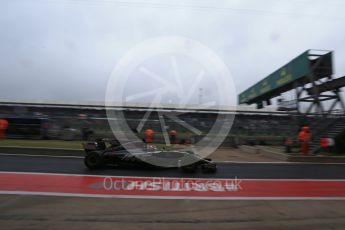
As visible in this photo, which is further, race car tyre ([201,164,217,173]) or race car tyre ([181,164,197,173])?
race car tyre ([201,164,217,173])

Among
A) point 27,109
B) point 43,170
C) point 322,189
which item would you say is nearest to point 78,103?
point 27,109

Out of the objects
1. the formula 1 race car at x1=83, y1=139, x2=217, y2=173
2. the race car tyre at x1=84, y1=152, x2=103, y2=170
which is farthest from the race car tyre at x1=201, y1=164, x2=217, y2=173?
the race car tyre at x1=84, y1=152, x2=103, y2=170

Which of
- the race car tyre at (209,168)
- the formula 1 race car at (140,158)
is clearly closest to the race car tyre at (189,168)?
the formula 1 race car at (140,158)

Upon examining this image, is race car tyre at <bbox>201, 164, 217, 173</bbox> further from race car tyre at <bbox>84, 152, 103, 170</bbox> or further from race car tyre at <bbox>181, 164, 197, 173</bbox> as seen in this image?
race car tyre at <bbox>84, 152, 103, 170</bbox>

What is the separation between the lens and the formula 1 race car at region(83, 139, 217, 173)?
13.0 meters

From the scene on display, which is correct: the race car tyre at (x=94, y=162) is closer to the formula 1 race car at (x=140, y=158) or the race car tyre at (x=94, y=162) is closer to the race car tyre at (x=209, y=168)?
the formula 1 race car at (x=140, y=158)

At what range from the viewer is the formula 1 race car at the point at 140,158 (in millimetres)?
12953

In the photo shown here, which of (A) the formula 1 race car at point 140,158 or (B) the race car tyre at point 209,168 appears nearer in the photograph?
(A) the formula 1 race car at point 140,158

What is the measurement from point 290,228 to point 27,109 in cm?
4156

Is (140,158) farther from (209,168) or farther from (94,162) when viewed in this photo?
(209,168)

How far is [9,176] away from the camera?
10500mm

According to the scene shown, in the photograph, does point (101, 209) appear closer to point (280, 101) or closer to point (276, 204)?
point (276, 204)

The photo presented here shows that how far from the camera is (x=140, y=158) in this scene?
42.8 feet

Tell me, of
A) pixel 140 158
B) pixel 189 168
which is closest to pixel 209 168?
pixel 189 168
